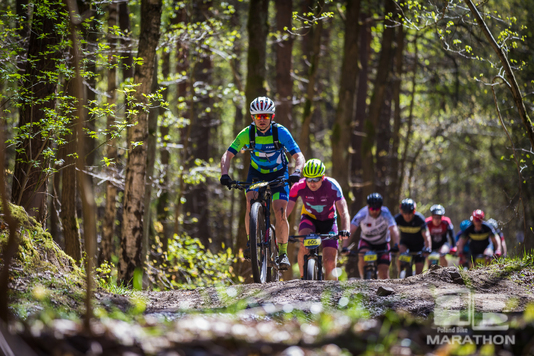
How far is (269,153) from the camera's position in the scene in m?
7.27

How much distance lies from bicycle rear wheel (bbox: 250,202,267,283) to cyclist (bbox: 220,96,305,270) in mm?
269

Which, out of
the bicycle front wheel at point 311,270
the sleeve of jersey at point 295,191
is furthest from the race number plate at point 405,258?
the bicycle front wheel at point 311,270

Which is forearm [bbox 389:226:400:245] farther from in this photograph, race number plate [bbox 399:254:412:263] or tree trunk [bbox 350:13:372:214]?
tree trunk [bbox 350:13:372:214]

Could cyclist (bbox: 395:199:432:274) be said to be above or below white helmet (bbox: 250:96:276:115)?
below

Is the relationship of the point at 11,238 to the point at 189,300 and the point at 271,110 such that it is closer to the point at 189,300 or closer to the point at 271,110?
the point at 189,300

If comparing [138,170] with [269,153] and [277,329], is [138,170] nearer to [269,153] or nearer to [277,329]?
[269,153]

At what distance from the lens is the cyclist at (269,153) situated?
278 inches

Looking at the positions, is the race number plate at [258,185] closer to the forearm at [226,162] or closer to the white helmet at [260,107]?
the forearm at [226,162]

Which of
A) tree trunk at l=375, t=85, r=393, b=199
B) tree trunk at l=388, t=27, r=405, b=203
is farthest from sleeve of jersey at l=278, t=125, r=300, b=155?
tree trunk at l=375, t=85, r=393, b=199

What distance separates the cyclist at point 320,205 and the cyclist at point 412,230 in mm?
3056

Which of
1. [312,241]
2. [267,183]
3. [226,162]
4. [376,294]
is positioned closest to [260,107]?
[226,162]

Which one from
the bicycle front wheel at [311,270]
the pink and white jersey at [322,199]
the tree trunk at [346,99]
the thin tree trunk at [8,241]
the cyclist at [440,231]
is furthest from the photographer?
the tree trunk at [346,99]

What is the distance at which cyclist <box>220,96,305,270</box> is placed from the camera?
7.05 meters

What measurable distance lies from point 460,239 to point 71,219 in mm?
9145
